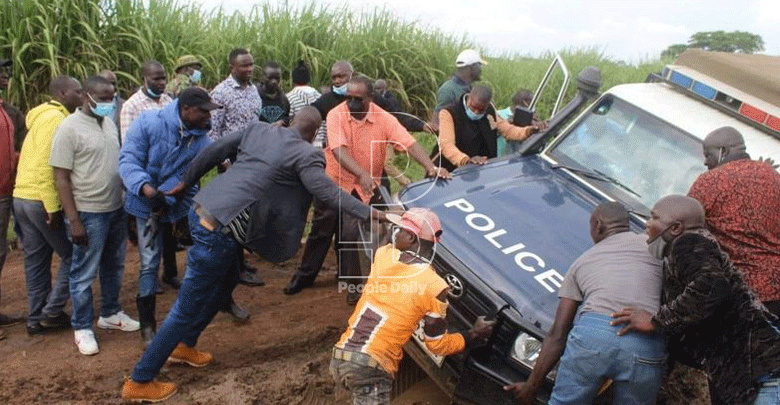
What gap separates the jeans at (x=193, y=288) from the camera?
431 cm

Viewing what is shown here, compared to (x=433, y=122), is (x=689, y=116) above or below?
above

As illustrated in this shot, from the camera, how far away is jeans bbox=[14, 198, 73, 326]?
512 centimetres

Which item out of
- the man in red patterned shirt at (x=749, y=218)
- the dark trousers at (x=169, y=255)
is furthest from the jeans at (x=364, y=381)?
the dark trousers at (x=169, y=255)

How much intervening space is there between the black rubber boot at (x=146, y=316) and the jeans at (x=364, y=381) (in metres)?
1.91

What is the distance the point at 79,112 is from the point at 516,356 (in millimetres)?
2987

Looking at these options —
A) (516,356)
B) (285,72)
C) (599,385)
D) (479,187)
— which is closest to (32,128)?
(479,187)

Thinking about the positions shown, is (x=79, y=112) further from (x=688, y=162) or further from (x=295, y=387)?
(x=688, y=162)

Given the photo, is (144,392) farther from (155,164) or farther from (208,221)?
(155,164)

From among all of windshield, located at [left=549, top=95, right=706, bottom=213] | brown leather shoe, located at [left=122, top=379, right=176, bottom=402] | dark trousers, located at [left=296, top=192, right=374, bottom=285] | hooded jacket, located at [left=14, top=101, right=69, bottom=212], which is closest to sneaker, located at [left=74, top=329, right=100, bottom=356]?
brown leather shoe, located at [left=122, top=379, right=176, bottom=402]

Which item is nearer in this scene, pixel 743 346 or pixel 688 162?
pixel 743 346

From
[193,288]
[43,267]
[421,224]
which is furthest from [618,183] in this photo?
[43,267]

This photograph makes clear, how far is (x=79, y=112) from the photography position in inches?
189

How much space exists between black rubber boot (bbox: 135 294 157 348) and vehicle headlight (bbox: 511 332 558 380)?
8.10 feet

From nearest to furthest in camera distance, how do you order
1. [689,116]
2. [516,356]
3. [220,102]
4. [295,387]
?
[516,356] → [295,387] → [689,116] → [220,102]
